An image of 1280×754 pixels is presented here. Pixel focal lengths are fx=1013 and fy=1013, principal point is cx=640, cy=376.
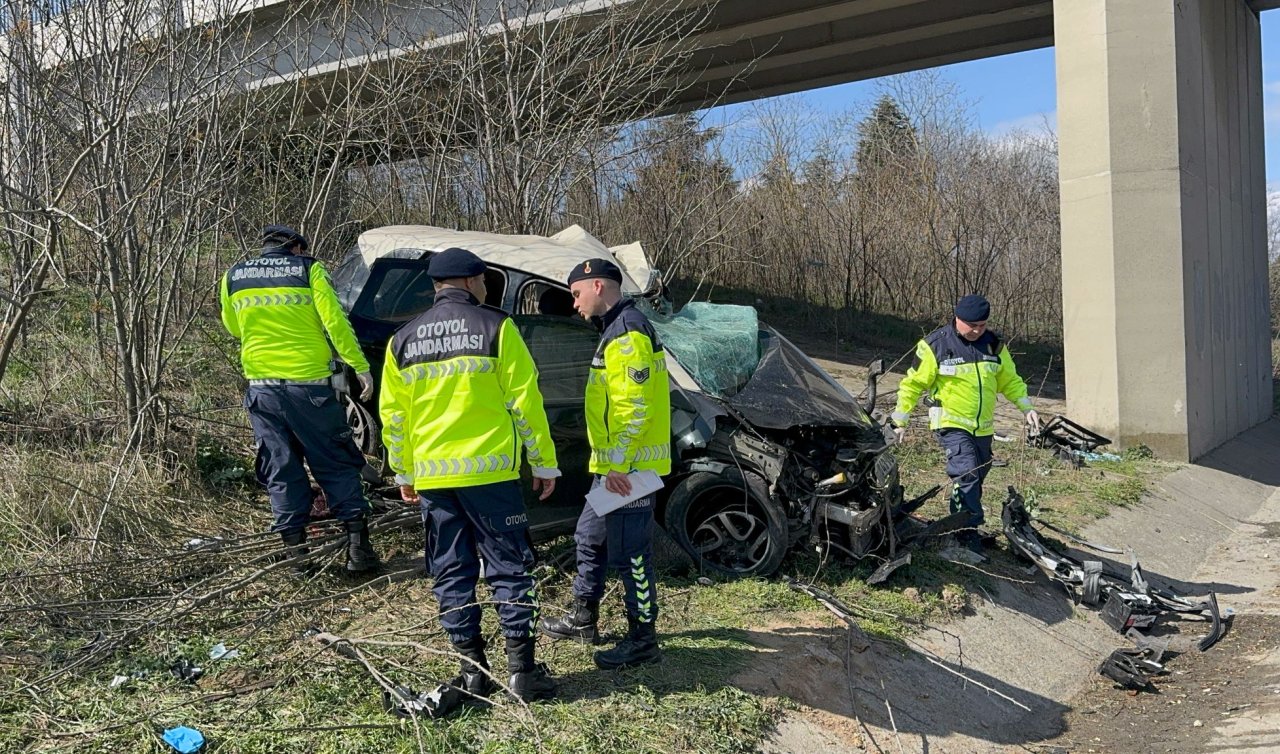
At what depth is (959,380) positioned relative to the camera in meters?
6.77

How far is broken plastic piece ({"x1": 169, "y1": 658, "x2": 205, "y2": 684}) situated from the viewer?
4383 mm

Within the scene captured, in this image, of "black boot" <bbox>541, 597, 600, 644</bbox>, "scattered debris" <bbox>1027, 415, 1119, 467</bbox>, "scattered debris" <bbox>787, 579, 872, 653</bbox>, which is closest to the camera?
"black boot" <bbox>541, 597, 600, 644</bbox>

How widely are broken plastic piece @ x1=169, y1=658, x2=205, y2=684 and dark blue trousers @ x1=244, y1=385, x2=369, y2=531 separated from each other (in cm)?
110

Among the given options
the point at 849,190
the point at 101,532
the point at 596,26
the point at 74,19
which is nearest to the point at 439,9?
the point at 596,26

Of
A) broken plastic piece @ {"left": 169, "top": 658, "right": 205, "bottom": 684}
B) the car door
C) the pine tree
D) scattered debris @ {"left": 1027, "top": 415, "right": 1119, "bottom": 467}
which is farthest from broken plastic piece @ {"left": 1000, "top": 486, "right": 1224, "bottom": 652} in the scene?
the pine tree

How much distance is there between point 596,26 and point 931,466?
5.57 m

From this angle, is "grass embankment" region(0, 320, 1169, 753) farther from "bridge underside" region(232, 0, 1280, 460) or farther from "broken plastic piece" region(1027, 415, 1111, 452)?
"bridge underside" region(232, 0, 1280, 460)

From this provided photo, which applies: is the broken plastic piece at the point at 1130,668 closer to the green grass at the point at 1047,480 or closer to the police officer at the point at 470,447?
the green grass at the point at 1047,480

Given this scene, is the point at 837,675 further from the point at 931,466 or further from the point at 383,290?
the point at 931,466

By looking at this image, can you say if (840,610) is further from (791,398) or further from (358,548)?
(358,548)

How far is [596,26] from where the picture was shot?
1045cm

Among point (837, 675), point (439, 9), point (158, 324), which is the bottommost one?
point (837, 675)

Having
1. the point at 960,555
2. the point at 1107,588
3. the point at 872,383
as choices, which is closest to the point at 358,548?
the point at 872,383

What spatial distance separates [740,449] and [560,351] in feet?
3.89
